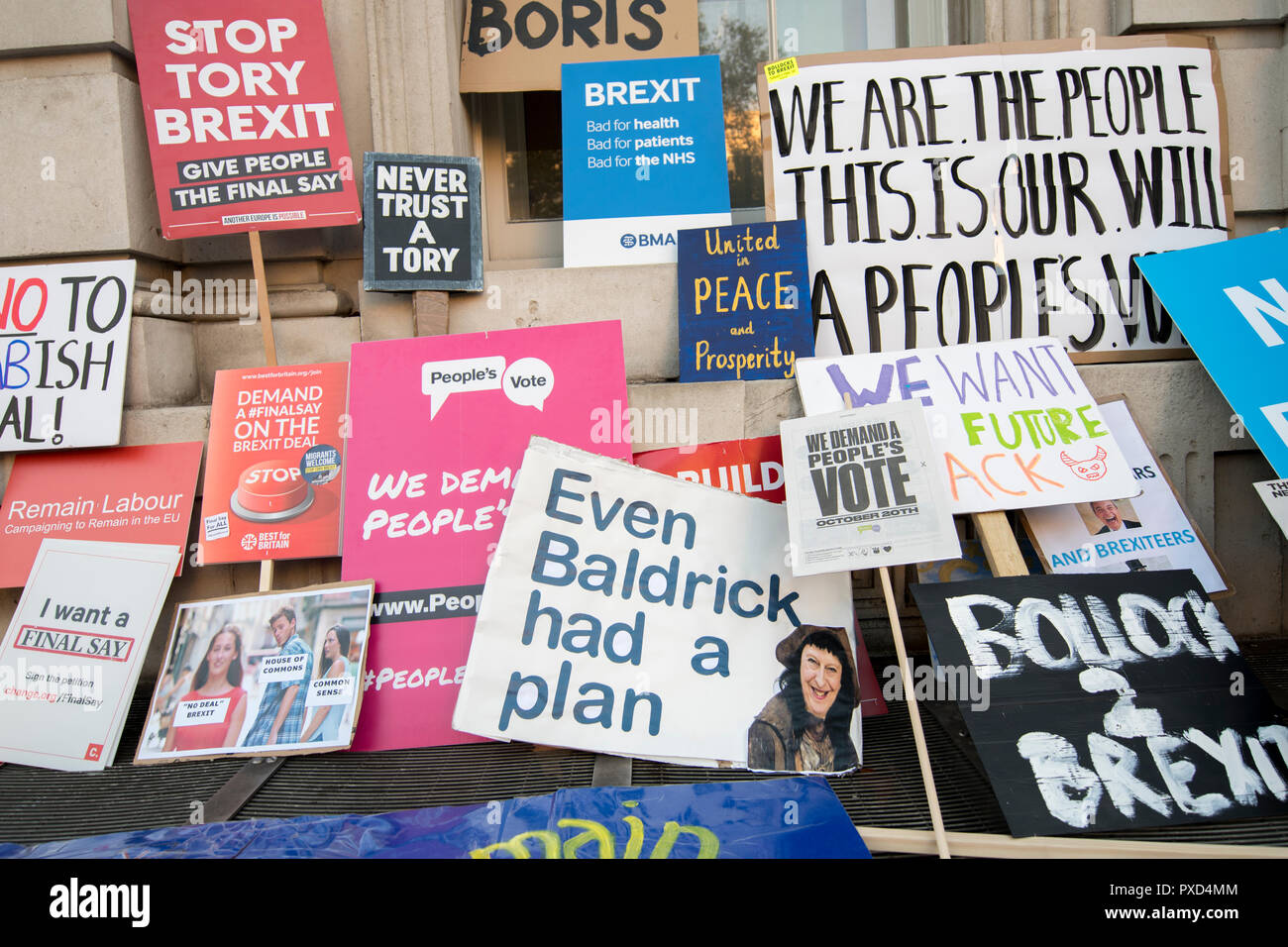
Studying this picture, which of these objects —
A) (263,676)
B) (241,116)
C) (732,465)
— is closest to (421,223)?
(241,116)

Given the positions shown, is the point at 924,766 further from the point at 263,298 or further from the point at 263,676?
the point at 263,298

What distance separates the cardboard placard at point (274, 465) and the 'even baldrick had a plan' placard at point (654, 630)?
1.09 m

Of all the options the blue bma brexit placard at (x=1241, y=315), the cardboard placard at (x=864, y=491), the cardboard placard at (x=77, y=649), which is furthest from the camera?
the blue bma brexit placard at (x=1241, y=315)

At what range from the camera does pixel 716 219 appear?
13.6 ft

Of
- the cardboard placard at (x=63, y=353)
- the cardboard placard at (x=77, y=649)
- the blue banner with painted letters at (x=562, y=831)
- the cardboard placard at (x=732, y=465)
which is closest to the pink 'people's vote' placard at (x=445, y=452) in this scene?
the cardboard placard at (x=732, y=465)

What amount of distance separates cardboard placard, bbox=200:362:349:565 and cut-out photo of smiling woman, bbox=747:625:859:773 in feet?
6.21

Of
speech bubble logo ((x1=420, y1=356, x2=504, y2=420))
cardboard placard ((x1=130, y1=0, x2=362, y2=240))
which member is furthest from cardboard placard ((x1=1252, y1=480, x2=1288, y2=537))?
cardboard placard ((x1=130, y1=0, x2=362, y2=240))

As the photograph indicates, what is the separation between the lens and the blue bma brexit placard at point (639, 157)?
4.14 metres

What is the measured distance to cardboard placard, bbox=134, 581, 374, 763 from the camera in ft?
9.69

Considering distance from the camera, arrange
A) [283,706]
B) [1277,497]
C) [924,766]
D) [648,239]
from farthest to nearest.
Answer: [648,239] → [1277,497] → [283,706] → [924,766]

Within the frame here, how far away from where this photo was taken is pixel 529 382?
3455 millimetres

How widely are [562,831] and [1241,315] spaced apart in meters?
3.43

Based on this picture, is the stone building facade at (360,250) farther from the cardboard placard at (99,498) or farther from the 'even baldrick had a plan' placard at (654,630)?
the 'even baldrick had a plan' placard at (654,630)

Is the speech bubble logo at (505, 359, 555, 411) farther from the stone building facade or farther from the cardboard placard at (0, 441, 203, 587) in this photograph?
the cardboard placard at (0, 441, 203, 587)
